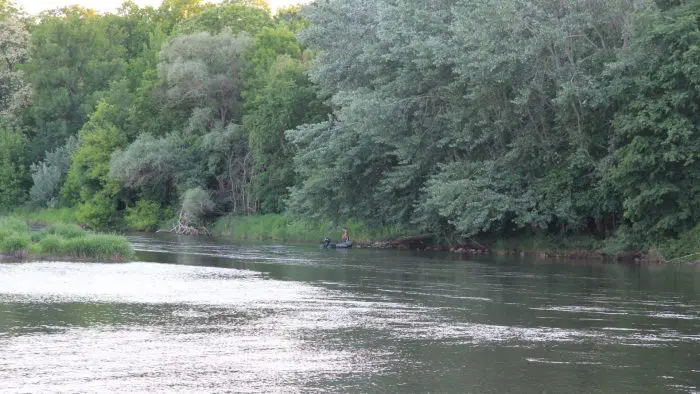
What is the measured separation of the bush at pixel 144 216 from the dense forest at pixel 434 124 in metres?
0.18

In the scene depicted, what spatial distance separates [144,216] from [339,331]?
2318 inches

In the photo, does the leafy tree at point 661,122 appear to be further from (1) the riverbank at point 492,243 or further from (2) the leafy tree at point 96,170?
(2) the leafy tree at point 96,170

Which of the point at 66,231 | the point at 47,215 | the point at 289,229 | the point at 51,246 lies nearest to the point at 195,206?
the point at 289,229

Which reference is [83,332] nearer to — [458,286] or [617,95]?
[458,286]

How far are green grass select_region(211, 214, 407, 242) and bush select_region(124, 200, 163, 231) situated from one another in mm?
6171

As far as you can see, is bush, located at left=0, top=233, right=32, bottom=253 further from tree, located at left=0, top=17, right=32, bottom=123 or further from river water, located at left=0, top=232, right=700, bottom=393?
tree, located at left=0, top=17, right=32, bottom=123

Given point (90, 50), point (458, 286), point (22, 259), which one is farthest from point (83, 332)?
point (90, 50)

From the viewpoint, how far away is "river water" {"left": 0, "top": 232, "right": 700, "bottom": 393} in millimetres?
14984

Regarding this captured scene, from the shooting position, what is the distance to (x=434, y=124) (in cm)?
4912

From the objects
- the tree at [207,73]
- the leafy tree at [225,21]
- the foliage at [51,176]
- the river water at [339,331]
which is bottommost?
the river water at [339,331]

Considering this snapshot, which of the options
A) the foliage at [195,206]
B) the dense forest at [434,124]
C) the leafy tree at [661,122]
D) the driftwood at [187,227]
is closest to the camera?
the leafy tree at [661,122]

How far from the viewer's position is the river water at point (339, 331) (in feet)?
49.2

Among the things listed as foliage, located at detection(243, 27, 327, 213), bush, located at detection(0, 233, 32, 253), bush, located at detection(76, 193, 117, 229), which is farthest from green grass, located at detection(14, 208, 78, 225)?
bush, located at detection(0, 233, 32, 253)

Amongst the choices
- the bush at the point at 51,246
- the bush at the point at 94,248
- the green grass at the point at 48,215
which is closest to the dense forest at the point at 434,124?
the green grass at the point at 48,215
